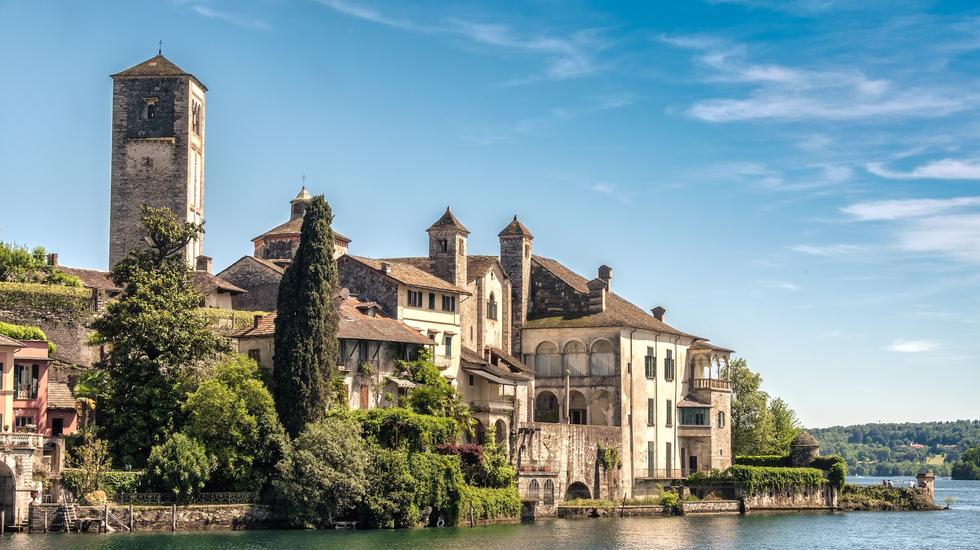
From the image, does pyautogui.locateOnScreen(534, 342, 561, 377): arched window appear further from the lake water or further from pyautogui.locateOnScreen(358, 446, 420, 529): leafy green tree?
pyautogui.locateOnScreen(358, 446, 420, 529): leafy green tree

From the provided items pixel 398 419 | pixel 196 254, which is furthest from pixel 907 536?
pixel 196 254

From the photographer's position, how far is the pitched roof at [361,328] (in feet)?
246

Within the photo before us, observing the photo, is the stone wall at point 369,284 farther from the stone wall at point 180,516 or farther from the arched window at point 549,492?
the stone wall at point 180,516

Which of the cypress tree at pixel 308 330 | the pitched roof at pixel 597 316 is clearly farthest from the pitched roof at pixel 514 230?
the cypress tree at pixel 308 330

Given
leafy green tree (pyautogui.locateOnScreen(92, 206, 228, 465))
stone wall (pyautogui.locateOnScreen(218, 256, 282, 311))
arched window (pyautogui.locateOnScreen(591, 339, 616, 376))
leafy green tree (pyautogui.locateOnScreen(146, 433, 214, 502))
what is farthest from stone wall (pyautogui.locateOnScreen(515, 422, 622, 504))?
leafy green tree (pyautogui.locateOnScreen(146, 433, 214, 502))

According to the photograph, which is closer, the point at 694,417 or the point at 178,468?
the point at 178,468

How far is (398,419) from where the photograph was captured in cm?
7231

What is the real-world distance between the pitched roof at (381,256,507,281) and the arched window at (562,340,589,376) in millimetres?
7291

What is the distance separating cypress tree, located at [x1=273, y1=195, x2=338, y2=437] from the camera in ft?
221

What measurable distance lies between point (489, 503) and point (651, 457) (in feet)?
83.6

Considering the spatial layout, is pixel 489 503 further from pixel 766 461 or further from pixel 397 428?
pixel 766 461

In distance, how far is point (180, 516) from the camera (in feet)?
206

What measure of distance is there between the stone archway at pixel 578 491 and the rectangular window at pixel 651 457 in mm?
9125

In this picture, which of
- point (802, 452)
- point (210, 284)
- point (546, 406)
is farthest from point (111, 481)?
point (802, 452)
